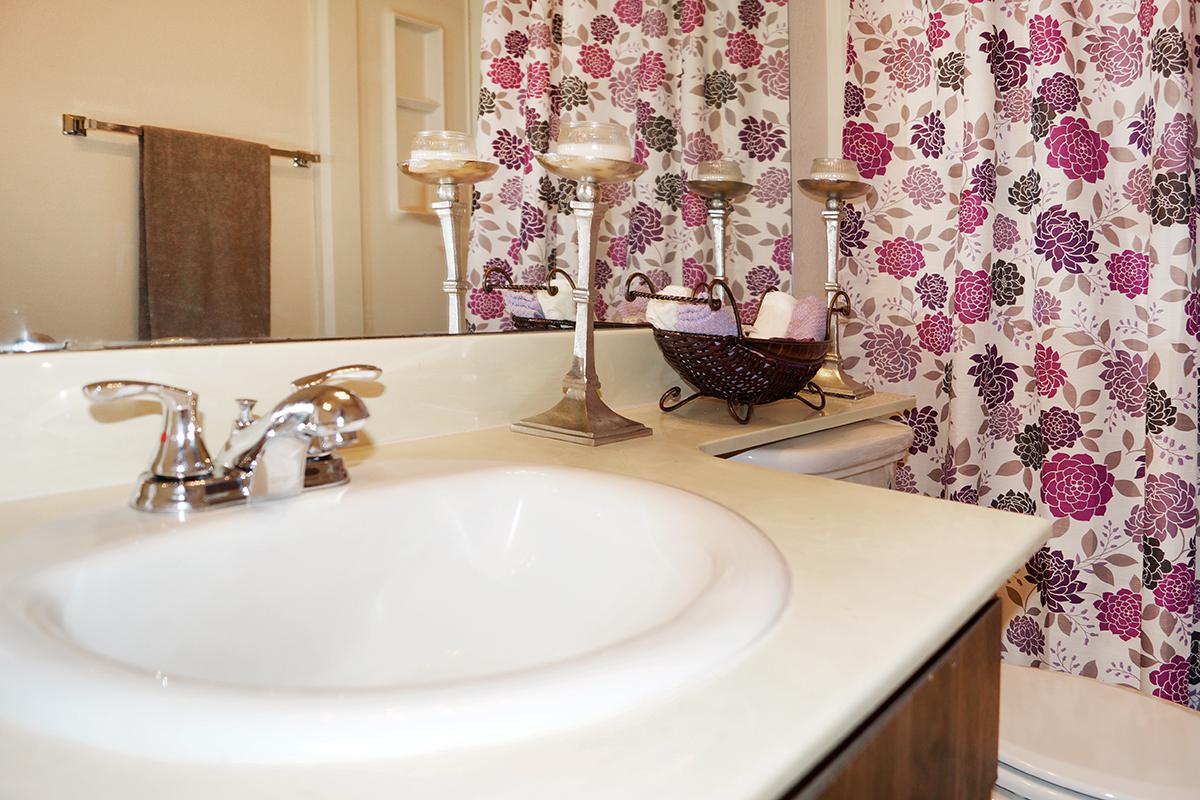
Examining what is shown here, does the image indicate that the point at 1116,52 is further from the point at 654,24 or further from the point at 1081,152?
the point at 654,24

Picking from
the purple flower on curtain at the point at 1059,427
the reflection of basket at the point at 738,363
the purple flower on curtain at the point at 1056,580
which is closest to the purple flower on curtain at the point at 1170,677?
the purple flower on curtain at the point at 1056,580

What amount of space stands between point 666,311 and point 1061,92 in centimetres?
102

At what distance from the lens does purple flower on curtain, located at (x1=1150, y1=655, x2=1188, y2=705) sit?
167cm

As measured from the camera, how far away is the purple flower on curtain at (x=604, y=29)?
1.44 metres

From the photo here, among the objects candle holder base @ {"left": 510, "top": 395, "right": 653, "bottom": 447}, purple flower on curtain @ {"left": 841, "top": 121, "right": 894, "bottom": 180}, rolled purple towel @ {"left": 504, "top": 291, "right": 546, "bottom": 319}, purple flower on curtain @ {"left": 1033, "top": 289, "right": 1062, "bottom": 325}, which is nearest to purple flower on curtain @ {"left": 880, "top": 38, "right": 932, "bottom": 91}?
purple flower on curtain @ {"left": 841, "top": 121, "right": 894, "bottom": 180}

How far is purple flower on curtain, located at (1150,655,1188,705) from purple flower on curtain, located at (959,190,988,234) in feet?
3.10

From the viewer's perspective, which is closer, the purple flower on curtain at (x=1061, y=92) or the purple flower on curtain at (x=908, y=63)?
the purple flower on curtain at (x=1061, y=92)

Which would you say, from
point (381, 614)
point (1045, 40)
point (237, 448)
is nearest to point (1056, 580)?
point (1045, 40)

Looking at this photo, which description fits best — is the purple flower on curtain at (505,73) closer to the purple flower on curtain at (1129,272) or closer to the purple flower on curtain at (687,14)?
the purple flower on curtain at (687,14)

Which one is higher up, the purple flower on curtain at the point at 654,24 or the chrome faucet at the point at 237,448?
the purple flower on curtain at the point at 654,24

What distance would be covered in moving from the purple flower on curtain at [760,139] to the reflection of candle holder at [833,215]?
0.24 metres

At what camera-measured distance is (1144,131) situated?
5.32ft

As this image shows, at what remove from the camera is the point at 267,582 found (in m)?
0.66

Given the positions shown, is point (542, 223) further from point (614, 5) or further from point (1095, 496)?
point (1095, 496)
